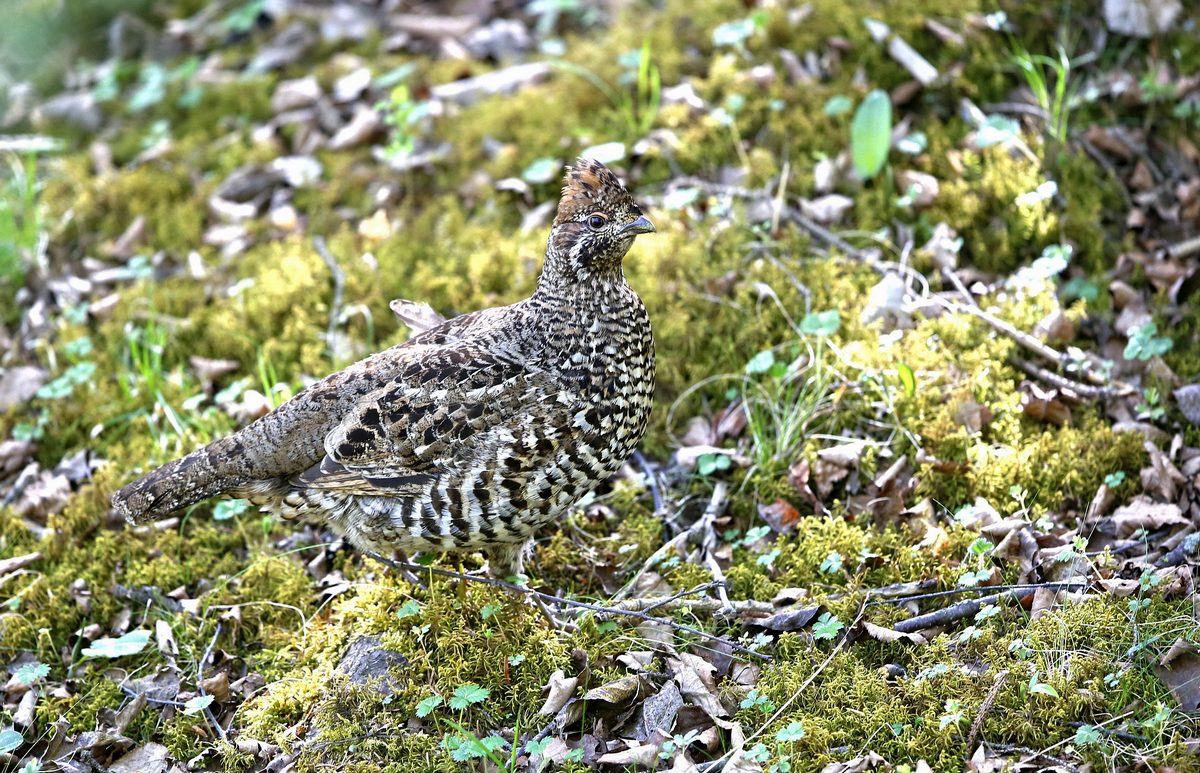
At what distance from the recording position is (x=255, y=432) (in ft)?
16.4

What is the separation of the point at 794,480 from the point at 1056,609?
136 cm

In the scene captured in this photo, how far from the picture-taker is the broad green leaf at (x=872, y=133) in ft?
20.4

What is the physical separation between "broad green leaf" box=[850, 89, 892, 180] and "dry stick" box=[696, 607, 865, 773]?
279 cm

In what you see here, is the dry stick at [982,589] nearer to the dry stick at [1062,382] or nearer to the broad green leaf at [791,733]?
the broad green leaf at [791,733]

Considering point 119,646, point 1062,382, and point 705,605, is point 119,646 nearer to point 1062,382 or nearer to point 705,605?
point 705,605

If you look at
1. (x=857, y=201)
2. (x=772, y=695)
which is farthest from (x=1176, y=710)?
(x=857, y=201)

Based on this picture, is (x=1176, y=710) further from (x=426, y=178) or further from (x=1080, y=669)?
(x=426, y=178)

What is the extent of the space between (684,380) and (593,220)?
4.92 feet

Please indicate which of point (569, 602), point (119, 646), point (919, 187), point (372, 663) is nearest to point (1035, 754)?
point (569, 602)

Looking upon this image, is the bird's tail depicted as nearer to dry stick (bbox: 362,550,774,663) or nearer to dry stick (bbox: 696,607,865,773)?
dry stick (bbox: 362,550,774,663)

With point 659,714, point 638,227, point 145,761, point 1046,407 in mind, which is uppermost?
point 638,227

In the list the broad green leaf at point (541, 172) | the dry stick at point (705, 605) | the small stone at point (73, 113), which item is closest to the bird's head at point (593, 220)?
the dry stick at point (705, 605)

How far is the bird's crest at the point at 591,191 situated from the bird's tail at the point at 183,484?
6.15ft

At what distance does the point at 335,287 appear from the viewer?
6871 mm
